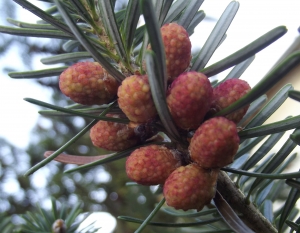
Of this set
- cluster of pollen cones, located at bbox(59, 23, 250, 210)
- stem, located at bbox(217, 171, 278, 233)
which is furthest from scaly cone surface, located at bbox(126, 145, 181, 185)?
stem, located at bbox(217, 171, 278, 233)

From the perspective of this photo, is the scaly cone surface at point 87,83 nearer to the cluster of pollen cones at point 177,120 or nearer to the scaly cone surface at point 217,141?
the cluster of pollen cones at point 177,120

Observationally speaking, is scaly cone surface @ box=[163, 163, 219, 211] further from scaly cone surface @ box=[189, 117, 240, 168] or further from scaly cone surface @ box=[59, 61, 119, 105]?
scaly cone surface @ box=[59, 61, 119, 105]

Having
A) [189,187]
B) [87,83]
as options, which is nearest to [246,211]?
[189,187]

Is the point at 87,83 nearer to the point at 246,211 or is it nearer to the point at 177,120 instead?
the point at 177,120

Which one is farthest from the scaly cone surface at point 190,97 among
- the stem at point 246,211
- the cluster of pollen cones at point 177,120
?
the stem at point 246,211

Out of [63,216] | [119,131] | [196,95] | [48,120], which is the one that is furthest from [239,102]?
[48,120]

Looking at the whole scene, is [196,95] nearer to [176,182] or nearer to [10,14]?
[176,182]
